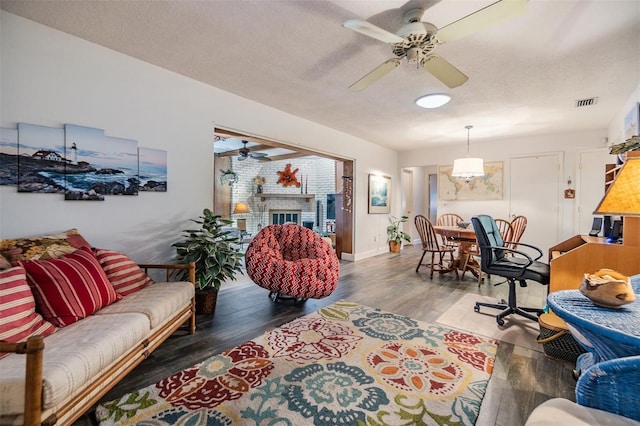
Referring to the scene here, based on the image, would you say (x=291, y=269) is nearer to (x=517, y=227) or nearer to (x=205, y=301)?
(x=205, y=301)

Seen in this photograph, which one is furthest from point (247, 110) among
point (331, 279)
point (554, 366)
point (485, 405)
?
point (554, 366)

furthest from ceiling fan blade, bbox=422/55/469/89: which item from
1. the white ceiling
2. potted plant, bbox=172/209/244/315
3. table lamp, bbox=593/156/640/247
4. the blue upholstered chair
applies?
potted plant, bbox=172/209/244/315

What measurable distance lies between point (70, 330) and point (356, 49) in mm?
2760

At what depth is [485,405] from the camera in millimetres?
1587

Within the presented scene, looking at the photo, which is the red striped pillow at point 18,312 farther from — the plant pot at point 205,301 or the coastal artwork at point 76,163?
the plant pot at point 205,301

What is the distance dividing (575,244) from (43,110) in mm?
5048

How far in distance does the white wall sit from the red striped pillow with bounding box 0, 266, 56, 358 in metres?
0.88

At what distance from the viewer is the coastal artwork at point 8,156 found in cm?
197

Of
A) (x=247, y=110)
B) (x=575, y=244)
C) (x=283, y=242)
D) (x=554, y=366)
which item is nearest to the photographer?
(x=554, y=366)

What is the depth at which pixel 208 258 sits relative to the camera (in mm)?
2670

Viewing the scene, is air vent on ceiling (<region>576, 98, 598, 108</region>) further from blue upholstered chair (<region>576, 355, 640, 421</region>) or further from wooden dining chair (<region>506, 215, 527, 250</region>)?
blue upholstered chair (<region>576, 355, 640, 421</region>)

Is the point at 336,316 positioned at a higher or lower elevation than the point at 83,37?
lower

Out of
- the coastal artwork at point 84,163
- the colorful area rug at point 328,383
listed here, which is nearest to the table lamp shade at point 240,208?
the coastal artwork at point 84,163

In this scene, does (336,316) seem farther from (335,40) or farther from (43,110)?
(43,110)
